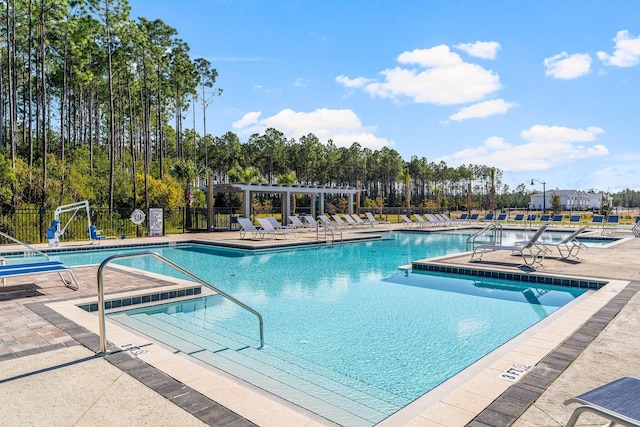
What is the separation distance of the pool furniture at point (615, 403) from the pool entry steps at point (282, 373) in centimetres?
183

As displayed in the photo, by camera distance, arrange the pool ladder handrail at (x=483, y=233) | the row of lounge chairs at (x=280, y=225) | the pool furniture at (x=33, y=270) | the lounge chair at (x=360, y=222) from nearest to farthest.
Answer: the pool furniture at (x=33, y=270)
the pool ladder handrail at (x=483, y=233)
the row of lounge chairs at (x=280, y=225)
the lounge chair at (x=360, y=222)

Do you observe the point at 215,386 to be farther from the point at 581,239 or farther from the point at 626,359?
the point at 581,239

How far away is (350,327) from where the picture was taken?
A: 5.98 meters

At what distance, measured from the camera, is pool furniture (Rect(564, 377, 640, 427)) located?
1.70 metres

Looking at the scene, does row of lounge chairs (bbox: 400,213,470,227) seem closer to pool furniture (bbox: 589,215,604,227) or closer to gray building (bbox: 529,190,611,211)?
pool furniture (bbox: 589,215,604,227)

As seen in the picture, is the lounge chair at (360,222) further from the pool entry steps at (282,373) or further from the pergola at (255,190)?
the pool entry steps at (282,373)

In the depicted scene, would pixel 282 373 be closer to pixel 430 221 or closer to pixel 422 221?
pixel 430 221

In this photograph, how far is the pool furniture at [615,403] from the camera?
5.58 ft

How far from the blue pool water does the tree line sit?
40.2ft

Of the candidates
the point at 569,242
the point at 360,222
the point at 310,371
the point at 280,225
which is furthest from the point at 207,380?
the point at 360,222

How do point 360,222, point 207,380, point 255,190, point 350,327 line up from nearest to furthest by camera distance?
point 207,380
point 350,327
point 255,190
point 360,222

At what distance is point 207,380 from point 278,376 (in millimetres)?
974

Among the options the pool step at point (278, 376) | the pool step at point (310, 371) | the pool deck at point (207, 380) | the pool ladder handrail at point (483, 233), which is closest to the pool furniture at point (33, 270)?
the pool deck at point (207, 380)

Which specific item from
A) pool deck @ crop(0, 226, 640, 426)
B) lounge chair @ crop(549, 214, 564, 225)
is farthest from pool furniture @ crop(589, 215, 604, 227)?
pool deck @ crop(0, 226, 640, 426)
